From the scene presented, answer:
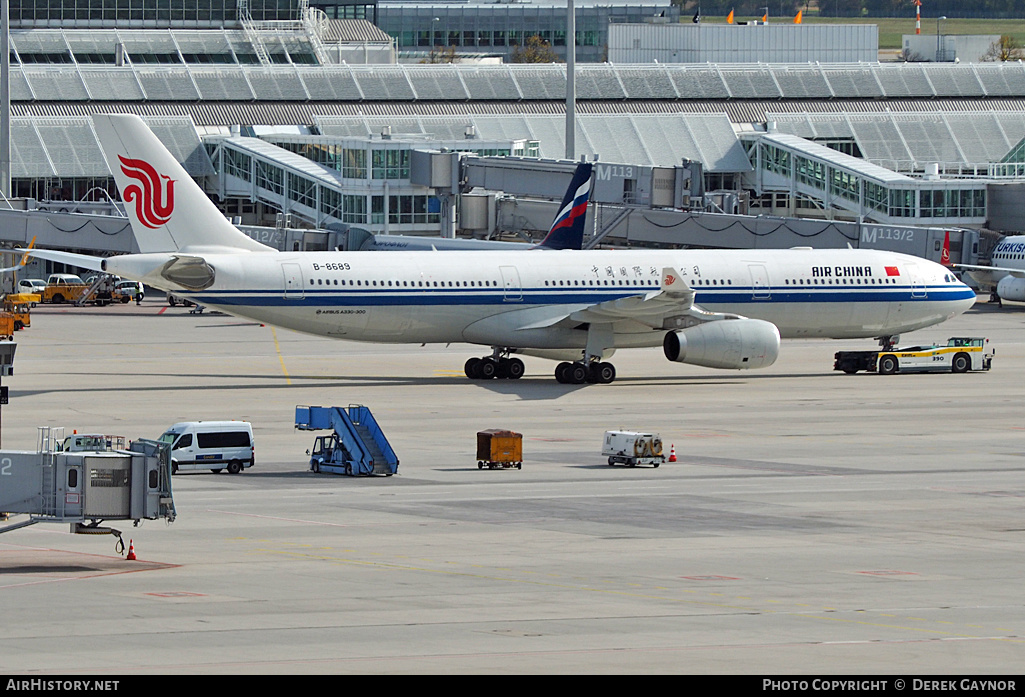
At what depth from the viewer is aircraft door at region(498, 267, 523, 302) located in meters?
55.3

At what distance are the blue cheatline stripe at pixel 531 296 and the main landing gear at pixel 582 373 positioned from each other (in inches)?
85.8

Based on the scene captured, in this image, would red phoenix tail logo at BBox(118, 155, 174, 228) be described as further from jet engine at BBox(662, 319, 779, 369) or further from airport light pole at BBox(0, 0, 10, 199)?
airport light pole at BBox(0, 0, 10, 199)

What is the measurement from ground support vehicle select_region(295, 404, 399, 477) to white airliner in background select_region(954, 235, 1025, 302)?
59349mm

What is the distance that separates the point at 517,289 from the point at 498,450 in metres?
18.3

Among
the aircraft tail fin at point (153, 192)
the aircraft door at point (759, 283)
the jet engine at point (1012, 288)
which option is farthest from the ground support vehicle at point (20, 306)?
the jet engine at point (1012, 288)

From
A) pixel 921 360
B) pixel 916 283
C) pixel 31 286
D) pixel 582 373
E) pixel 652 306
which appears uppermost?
pixel 31 286

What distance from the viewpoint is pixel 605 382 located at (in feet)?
183

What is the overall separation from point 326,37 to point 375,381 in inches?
3973

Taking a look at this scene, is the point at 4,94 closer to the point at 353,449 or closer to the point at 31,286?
the point at 31,286

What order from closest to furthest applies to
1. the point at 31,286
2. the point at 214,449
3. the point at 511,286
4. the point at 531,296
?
the point at 214,449 < the point at 511,286 < the point at 531,296 < the point at 31,286

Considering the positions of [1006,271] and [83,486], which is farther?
[1006,271]

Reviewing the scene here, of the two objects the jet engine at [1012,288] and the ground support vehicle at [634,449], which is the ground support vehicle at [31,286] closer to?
the jet engine at [1012,288]

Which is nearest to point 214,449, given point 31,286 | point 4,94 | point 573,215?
point 573,215

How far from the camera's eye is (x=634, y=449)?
126 feet
